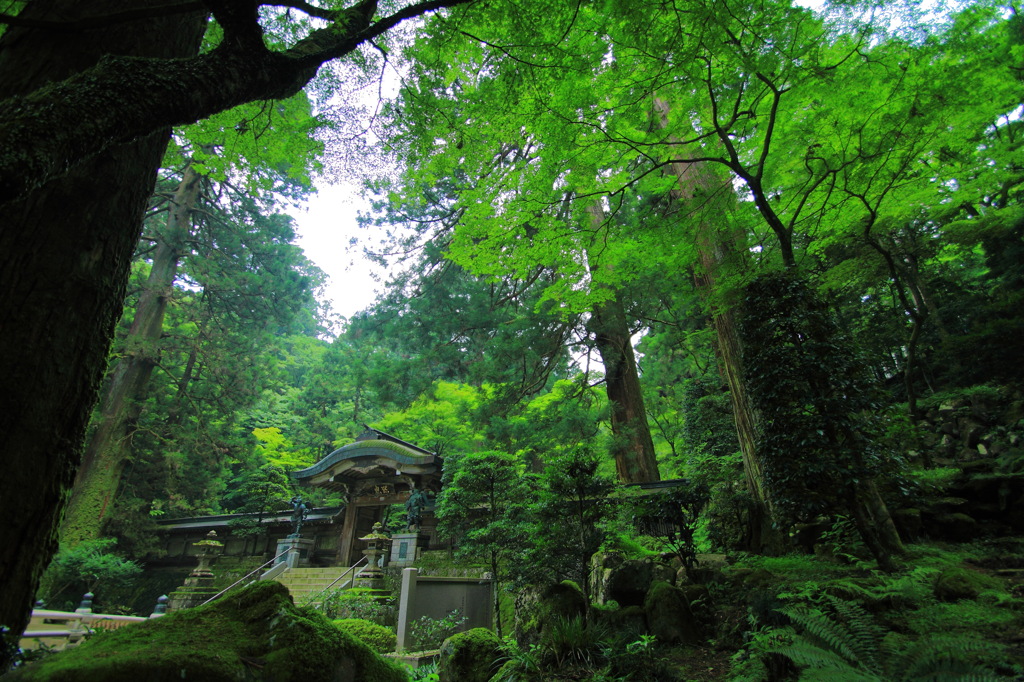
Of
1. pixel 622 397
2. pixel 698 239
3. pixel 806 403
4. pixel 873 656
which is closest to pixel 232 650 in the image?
pixel 873 656

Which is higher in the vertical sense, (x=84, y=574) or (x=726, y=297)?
(x=726, y=297)

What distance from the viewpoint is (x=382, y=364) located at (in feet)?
43.4

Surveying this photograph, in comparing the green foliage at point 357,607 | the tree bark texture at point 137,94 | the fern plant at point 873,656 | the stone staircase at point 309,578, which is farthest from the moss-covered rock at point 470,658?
the stone staircase at point 309,578

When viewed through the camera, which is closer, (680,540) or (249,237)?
(680,540)

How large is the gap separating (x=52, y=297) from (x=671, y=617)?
5361 millimetres

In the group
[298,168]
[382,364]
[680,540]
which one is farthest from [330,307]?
[680,540]

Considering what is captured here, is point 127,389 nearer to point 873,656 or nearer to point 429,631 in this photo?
point 429,631

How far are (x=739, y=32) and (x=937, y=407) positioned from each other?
29.7 feet

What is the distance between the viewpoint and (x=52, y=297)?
1.95m

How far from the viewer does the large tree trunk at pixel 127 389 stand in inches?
528

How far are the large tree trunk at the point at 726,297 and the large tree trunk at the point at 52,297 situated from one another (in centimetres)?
574

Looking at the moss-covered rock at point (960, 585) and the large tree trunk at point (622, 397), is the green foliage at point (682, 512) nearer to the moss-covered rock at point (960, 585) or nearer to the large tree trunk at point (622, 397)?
the moss-covered rock at point (960, 585)

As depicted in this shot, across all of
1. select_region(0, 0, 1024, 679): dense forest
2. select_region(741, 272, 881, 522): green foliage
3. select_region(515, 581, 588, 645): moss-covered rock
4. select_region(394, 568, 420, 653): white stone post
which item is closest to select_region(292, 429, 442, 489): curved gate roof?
select_region(0, 0, 1024, 679): dense forest

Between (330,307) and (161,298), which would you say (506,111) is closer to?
(161,298)
